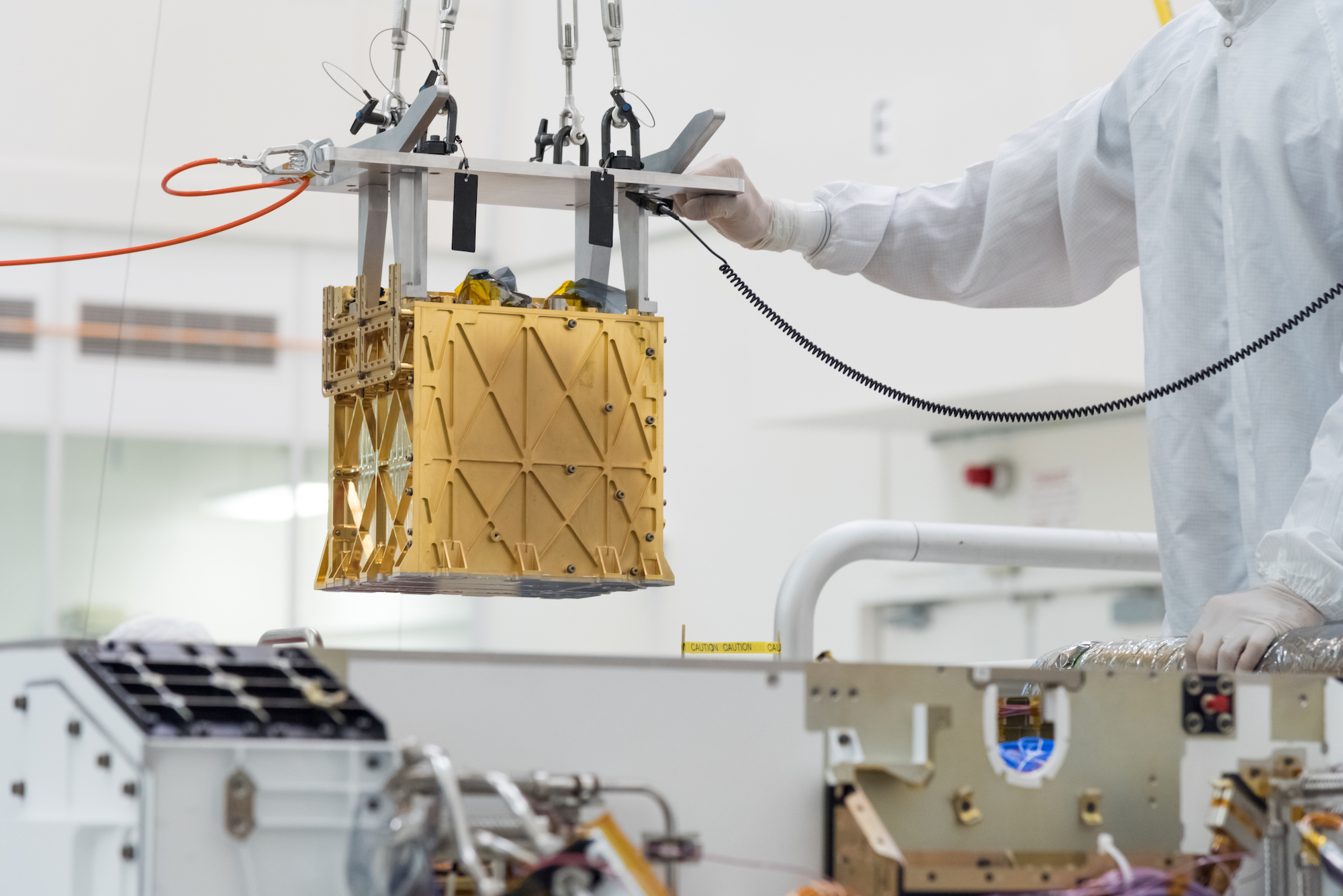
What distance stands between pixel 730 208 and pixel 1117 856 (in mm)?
1330

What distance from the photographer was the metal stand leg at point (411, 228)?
2205 millimetres

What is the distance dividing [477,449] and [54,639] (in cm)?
91

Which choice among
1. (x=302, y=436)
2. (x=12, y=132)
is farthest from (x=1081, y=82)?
(x=12, y=132)

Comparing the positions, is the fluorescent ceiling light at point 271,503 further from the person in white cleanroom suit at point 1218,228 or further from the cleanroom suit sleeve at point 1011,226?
the person in white cleanroom suit at point 1218,228

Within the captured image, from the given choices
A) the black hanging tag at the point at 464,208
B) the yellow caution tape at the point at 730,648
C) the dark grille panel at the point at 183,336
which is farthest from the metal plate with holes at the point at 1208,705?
the dark grille panel at the point at 183,336

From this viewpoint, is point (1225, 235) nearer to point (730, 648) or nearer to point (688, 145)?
point (688, 145)

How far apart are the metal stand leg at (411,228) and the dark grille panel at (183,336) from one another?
478 centimetres

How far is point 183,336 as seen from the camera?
272 inches

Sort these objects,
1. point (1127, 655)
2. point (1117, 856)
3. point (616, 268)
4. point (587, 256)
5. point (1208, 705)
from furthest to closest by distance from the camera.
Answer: point (616, 268)
point (587, 256)
point (1127, 655)
point (1208, 705)
point (1117, 856)

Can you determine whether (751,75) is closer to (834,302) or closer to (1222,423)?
(834,302)

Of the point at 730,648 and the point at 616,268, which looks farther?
the point at 616,268

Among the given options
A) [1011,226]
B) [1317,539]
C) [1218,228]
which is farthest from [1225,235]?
[1317,539]

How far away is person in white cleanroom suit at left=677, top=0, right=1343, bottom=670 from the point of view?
2.40 metres

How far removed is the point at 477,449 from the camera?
221 cm
